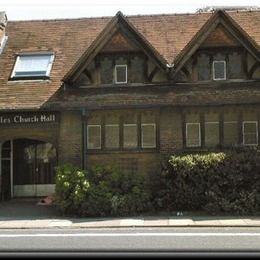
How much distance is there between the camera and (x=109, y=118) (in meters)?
17.7

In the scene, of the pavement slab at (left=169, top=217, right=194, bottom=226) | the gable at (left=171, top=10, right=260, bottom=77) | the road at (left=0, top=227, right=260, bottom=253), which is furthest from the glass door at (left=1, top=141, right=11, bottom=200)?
the pavement slab at (left=169, top=217, right=194, bottom=226)

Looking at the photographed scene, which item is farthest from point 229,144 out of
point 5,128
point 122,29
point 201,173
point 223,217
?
point 5,128

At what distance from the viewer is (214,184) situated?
1538 centimetres

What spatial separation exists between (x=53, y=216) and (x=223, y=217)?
5.20 meters

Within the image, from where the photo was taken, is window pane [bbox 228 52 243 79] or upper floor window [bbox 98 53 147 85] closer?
window pane [bbox 228 52 243 79]

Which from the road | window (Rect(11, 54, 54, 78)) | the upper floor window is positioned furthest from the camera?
window (Rect(11, 54, 54, 78))

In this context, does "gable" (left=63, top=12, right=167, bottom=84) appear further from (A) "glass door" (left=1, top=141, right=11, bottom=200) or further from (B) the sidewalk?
(B) the sidewalk

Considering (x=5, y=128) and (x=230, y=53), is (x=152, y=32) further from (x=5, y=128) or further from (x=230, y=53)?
(x=5, y=128)

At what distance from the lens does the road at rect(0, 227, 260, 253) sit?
9.43 metres

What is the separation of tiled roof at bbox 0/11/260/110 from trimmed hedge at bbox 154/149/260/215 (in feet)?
15.7

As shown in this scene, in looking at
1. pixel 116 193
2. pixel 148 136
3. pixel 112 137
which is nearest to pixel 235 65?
pixel 148 136

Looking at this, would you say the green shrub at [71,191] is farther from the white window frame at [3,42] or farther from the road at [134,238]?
the white window frame at [3,42]

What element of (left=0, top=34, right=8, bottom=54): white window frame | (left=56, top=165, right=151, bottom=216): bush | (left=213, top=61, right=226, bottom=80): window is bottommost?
(left=56, top=165, right=151, bottom=216): bush

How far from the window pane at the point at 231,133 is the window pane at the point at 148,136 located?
2.53 metres
